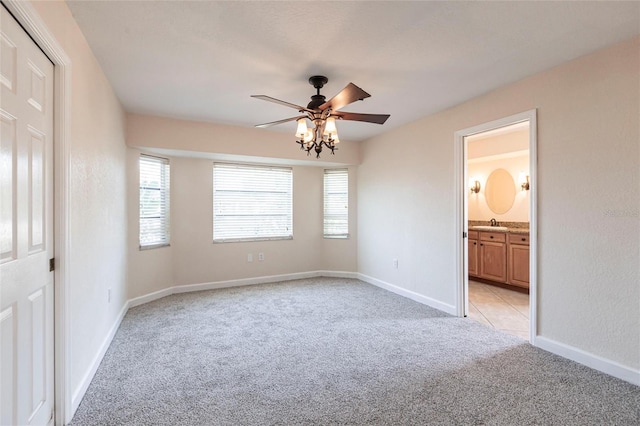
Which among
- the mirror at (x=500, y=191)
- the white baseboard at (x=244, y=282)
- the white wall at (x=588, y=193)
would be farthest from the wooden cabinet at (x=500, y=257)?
the white baseboard at (x=244, y=282)

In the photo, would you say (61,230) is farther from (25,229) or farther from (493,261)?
(493,261)

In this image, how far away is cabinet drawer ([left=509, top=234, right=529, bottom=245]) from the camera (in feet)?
14.8

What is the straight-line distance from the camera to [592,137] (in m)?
2.46

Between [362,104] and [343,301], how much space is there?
2.52 m

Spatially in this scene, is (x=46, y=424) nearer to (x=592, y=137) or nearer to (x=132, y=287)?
(x=132, y=287)

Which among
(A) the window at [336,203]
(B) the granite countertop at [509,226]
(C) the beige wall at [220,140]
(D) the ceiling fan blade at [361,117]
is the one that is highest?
(C) the beige wall at [220,140]

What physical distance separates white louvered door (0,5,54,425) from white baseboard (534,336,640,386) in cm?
362

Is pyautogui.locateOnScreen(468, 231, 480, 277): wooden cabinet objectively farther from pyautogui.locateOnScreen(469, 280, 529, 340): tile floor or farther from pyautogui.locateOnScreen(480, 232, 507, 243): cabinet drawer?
pyautogui.locateOnScreen(469, 280, 529, 340): tile floor

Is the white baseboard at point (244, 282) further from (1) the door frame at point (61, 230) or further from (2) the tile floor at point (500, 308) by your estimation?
(1) the door frame at point (61, 230)

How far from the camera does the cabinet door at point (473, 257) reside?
527 cm

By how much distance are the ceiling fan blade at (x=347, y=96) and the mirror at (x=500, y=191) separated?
4.28 m

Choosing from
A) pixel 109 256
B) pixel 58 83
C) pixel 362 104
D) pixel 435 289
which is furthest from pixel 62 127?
pixel 435 289

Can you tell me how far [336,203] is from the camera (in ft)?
18.6

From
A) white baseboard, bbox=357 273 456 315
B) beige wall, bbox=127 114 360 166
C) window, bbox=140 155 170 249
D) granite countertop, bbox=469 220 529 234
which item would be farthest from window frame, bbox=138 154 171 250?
granite countertop, bbox=469 220 529 234
